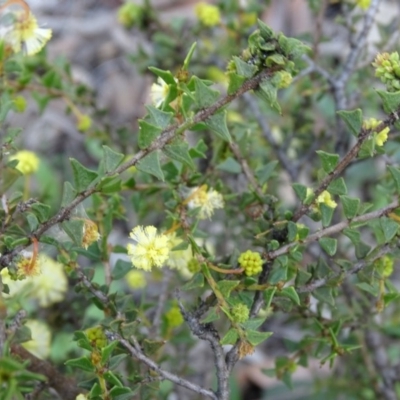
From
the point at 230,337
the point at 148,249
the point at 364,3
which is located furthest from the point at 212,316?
the point at 364,3

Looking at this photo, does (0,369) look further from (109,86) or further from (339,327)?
(109,86)

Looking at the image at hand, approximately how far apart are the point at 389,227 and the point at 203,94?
0.35 m

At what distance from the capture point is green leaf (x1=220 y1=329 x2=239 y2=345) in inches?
36.0

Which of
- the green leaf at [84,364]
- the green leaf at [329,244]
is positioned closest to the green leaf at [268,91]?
the green leaf at [329,244]

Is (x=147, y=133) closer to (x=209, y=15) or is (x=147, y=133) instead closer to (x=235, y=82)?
(x=235, y=82)

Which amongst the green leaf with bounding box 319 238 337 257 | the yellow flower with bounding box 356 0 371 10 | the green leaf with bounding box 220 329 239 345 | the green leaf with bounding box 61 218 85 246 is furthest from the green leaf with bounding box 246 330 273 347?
the yellow flower with bounding box 356 0 371 10

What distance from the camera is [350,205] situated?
3.25ft

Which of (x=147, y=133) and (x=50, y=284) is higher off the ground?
(x=147, y=133)

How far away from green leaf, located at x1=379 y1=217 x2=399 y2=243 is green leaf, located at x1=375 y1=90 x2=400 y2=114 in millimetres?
176

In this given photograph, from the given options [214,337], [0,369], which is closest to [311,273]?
[214,337]

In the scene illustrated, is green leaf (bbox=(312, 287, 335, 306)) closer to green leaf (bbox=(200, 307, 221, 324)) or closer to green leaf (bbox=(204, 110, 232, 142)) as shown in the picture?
green leaf (bbox=(200, 307, 221, 324))

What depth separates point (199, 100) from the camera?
920 millimetres

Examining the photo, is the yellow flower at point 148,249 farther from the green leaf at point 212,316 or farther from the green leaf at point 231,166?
the green leaf at point 231,166

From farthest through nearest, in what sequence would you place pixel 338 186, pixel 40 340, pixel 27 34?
pixel 40 340 → pixel 27 34 → pixel 338 186
